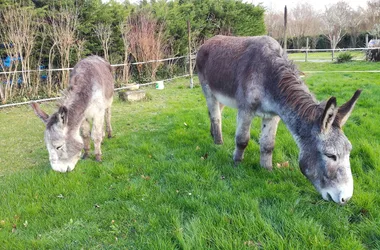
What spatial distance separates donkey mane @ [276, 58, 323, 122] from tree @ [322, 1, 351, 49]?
29630mm

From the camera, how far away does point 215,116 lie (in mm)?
5078

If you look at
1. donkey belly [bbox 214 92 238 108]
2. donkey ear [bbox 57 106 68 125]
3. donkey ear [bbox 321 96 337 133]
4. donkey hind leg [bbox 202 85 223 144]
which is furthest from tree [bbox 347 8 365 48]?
donkey ear [bbox 57 106 68 125]

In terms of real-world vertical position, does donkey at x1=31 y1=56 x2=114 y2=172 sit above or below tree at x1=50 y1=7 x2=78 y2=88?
below

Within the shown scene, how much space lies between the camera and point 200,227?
260 cm

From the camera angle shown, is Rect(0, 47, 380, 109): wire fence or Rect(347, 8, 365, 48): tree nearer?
Rect(0, 47, 380, 109): wire fence

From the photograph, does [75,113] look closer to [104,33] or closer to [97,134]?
[97,134]

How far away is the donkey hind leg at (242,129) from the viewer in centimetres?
374

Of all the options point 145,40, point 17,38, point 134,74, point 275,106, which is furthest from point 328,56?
point 275,106

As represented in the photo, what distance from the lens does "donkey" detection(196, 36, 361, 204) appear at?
2.60m

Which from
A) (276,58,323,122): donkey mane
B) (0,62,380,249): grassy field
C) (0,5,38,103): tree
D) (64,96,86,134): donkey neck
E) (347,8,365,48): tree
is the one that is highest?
(347,8,365,48): tree

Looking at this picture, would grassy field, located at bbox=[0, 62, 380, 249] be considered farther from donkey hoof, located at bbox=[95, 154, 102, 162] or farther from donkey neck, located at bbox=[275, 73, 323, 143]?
donkey neck, located at bbox=[275, 73, 323, 143]

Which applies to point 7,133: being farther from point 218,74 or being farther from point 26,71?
point 218,74

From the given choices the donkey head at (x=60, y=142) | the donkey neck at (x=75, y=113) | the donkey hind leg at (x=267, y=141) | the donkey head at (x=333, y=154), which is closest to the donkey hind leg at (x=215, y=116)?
the donkey hind leg at (x=267, y=141)

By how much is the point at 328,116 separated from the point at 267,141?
4.53ft
